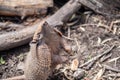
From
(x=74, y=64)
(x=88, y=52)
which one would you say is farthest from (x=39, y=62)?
(x=88, y=52)

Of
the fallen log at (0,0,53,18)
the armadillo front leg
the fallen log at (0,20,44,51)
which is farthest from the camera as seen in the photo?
the fallen log at (0,0,53,18)

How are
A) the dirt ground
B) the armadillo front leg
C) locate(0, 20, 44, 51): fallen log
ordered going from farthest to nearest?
locate(0, 20, 44, 51): fallen log
the dirt ground
the armadillo front leg

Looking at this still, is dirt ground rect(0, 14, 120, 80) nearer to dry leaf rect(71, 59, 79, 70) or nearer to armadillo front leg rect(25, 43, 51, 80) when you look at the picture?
dry leaf rect(71, 59, 79, 70)

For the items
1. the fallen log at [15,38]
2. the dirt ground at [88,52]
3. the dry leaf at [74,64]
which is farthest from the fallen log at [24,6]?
the dry leaf at [74,64]

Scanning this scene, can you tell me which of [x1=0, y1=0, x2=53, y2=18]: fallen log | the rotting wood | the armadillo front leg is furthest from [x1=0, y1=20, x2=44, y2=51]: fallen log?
the rotting wood

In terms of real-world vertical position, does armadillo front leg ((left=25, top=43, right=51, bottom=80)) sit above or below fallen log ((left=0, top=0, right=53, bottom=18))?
below

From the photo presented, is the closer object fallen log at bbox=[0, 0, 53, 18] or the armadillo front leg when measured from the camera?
the armadillo front leg

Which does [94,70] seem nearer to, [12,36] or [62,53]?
[62,53]

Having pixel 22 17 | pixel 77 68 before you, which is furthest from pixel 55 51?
pixel 22 17

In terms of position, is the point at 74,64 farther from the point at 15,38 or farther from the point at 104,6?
the point at 104,6
